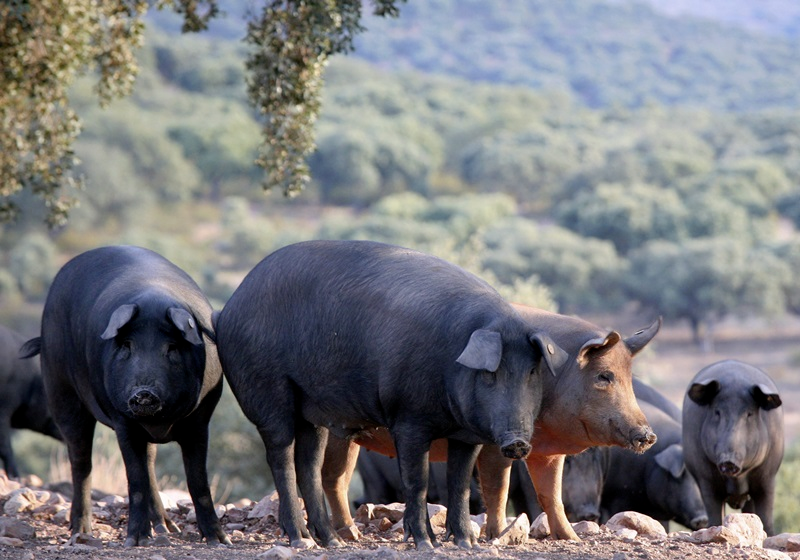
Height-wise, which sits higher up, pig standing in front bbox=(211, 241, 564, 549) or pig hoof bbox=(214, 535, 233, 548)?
pig standing in front bbox=(211, 241, 564, 549)

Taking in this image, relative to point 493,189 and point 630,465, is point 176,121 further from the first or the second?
point 630,465

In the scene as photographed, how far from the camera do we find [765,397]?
9109 mm

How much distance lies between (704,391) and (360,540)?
337cm

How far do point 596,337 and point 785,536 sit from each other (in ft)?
6.73

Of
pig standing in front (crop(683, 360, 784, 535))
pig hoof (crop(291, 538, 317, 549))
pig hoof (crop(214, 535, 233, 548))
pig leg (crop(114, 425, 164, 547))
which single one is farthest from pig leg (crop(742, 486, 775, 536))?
pig leg (crop(114, 425, 164, 547))

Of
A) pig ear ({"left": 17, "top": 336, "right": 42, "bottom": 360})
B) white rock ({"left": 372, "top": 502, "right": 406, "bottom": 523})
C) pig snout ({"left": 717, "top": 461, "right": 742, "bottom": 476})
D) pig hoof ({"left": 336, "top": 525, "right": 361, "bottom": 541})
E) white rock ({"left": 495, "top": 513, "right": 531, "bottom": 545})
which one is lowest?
pig hoof ({"left": 336, "top": 525, "right": 361, "bottom": 541})

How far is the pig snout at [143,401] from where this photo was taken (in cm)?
637

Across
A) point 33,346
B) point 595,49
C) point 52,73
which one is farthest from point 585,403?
point 595,49

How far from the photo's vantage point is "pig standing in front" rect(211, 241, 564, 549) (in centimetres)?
593

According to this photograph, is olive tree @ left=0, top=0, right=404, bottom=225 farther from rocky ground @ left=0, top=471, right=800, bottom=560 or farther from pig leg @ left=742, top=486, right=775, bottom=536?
pig leg @ left=742, top=486, right=775, bottom=536

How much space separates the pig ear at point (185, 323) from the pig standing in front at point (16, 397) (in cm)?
680

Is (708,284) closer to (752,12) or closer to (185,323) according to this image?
(185,323)

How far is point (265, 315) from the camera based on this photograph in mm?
6824

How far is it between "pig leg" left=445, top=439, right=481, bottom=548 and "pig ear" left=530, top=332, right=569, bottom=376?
72cm
